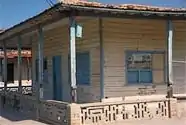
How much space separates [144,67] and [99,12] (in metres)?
3.96

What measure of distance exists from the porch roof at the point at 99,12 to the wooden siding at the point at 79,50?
6.10 feet

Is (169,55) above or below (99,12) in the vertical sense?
below

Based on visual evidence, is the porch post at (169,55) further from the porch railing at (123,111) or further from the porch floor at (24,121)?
the porch floor at (24,121)

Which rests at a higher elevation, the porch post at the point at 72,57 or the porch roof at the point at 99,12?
the porch roof at the point at 99,12

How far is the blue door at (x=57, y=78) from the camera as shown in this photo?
1819cm

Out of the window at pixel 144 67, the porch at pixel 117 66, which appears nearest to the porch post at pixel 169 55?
the porch at pixel 117 66

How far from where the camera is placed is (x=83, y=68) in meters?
15.9

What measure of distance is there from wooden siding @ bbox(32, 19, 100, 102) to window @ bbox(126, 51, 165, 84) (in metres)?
1.28

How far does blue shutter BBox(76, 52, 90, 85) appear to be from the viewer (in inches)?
615

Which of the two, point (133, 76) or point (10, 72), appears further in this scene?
point (10, 72)

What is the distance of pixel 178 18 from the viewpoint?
45.7 feet

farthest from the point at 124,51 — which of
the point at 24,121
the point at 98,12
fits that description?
the point at 24,121

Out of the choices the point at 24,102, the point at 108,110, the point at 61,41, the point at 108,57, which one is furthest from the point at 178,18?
the point at 24,102

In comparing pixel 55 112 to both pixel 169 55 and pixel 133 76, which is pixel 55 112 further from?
pixel 169 55
